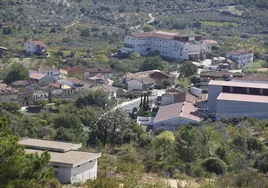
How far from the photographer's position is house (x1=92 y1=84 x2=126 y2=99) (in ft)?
155

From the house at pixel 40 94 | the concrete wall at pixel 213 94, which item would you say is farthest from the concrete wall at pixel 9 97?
the concrete wall at pixel 213 94

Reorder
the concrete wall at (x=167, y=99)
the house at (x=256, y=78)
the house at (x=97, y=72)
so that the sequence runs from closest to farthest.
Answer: the concrete wall at (x=167, y=99) → the house at (x=256, y=78) → the house at (x=97, y=72)

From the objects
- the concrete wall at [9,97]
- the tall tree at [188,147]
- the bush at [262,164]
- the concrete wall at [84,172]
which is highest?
the concrete wall at [84,172]

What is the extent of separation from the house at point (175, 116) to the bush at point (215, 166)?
12.9m

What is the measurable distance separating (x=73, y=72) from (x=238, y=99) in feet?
64.9

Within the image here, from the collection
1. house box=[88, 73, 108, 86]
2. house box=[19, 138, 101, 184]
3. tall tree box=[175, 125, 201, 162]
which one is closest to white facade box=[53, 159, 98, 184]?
house box=[19, 138, 101, 184]

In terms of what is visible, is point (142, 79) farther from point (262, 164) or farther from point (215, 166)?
point (215, 166)

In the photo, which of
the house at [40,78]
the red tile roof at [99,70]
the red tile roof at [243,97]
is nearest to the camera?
the red tile roof at [243,97]

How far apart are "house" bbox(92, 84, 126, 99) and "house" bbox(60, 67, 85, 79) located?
19.2 feet

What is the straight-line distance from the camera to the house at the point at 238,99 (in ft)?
127

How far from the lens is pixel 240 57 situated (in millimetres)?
63719

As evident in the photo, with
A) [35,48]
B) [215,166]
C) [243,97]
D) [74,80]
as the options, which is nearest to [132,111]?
[243,97]

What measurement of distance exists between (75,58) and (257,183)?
145 ft

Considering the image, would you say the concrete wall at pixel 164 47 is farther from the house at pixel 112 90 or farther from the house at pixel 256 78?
the house at pixel 256 78
